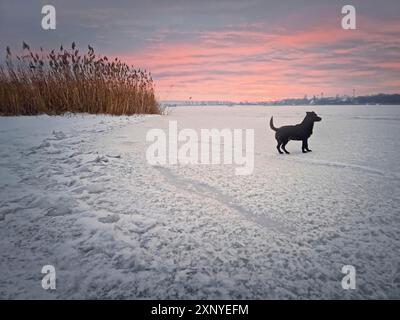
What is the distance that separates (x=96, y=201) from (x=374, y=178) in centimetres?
236

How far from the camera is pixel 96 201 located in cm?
178

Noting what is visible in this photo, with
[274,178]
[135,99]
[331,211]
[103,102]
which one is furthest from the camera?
[135,99]

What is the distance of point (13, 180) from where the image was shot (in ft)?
6.98

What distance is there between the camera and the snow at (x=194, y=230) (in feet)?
3.44

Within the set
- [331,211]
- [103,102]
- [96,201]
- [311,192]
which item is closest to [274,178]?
[311,192]

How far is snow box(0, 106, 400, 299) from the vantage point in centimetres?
105

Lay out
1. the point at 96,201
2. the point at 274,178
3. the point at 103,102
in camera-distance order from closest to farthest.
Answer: the point at 96,201 → the point at 274,178 → the point at 103,102

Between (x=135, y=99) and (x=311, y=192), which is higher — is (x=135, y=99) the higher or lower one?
the higher one

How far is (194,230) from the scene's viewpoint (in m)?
1.43
